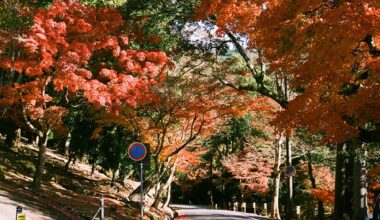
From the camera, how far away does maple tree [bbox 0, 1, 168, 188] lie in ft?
48.0

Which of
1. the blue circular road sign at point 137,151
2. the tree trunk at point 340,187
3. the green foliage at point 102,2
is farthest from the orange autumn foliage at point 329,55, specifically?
the green foliage at point 102,2

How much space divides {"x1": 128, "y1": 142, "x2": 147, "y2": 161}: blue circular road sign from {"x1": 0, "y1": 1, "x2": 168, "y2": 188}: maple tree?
5500mm

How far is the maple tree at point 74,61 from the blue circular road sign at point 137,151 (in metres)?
5.50

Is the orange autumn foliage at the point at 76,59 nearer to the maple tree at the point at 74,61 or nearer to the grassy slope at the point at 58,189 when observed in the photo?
the maple tree at the point at 74,61

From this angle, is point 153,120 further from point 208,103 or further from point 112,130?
point 112,130

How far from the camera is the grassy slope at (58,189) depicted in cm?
1540

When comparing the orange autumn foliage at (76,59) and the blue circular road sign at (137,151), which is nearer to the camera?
the blue circular road sign at (137,151)

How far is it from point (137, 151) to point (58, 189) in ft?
39.7

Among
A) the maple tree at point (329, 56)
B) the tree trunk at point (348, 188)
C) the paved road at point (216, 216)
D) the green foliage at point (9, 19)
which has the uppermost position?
the green foliage at point (9, 19)

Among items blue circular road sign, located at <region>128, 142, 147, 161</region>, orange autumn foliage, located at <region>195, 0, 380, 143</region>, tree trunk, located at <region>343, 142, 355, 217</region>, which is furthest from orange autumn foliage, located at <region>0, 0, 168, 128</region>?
tree trunk, located at <region>343, 142, 355, 217</region>

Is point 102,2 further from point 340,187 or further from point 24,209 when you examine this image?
point 340,187

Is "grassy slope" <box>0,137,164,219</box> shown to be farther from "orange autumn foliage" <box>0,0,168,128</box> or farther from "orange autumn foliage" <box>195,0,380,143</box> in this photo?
"orange autumn foliage" <box>195,0,380,143</box>

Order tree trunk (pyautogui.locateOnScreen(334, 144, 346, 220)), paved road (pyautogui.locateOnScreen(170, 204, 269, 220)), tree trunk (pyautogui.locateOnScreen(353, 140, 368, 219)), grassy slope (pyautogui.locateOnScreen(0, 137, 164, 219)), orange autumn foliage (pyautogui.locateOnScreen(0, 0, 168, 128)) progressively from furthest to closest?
paved road (pyautogui.locateOnScreen(170, 204, 269, 220)) < grassy slope (pyautogui.locateOnScreen(0, 137, 164, 219)) < tree trunk (pyautogui.locateOnScreen(334, 144, 346, 220)) < orange autumn foliage (pyautogui.locateOnScreen(0, 0, 168, 128)) < tree trunk (pyautogui.locateOnScreen(353, 140, 368, 219))

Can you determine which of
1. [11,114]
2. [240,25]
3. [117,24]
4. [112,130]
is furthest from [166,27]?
[11,114]
